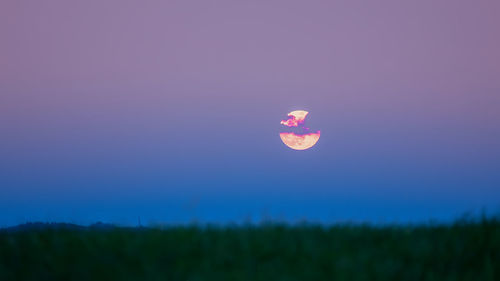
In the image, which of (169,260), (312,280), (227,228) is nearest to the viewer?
(312,280)

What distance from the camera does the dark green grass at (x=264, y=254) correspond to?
791cm

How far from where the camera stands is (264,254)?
8508 mm

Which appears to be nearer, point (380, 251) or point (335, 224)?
point (380, 251)

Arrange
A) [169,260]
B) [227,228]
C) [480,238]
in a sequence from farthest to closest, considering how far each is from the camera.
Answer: [227,228] < [480,238] < [169,260]

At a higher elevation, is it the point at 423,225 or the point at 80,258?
the point at 423,225

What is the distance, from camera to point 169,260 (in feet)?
27.3

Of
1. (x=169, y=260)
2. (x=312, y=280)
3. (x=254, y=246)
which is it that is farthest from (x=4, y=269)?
(x=312, y=280)

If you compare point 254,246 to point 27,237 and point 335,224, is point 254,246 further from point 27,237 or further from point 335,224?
point 27,237

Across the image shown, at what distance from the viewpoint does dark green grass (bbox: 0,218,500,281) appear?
791cm

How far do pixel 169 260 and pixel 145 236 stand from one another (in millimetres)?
1436

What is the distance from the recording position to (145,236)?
9602mm

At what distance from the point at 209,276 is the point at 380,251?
3.03 meters

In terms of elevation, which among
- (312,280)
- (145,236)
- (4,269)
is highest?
(145,236)

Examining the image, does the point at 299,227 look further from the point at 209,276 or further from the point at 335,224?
the point at 209,276
